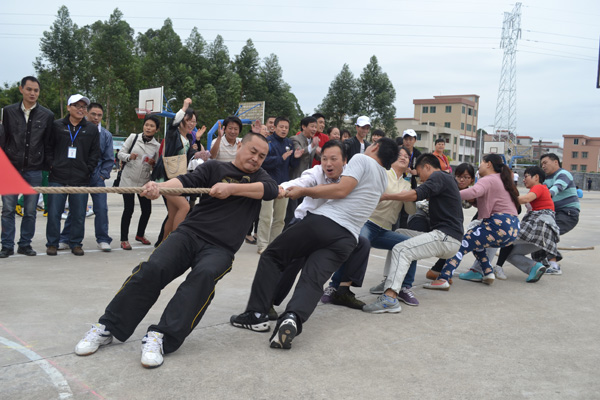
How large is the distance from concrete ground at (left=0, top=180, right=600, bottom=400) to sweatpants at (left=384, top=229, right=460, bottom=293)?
319 millimetres

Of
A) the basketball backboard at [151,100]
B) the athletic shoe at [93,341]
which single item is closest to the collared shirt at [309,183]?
the athletic shoe at [93,341]

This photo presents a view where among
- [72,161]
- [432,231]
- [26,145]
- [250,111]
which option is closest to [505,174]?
[432,231]

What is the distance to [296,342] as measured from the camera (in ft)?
11.3

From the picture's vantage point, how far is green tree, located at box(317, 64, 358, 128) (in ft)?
170

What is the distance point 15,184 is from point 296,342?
234 cm

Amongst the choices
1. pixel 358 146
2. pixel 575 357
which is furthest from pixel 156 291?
pixel 358 146

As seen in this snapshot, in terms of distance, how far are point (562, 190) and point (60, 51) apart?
44.5 m

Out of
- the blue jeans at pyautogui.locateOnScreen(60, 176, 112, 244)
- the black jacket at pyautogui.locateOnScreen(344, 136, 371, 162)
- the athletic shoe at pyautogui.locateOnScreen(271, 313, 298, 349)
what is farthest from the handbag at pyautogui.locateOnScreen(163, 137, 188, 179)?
the athletic shoe at pyautogui.locateOnScreen(271, 313, 298, 349)

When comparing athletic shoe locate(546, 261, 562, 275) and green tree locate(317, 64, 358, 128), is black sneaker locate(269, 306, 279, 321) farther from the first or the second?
green tree locate(317, 64, 358, 128)

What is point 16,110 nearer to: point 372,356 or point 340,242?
point 340,242

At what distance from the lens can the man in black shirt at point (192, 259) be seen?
301cm

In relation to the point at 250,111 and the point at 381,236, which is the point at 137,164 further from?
the point at 250,111

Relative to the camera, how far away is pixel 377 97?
52.7m

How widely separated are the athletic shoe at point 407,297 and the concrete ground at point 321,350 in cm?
10
